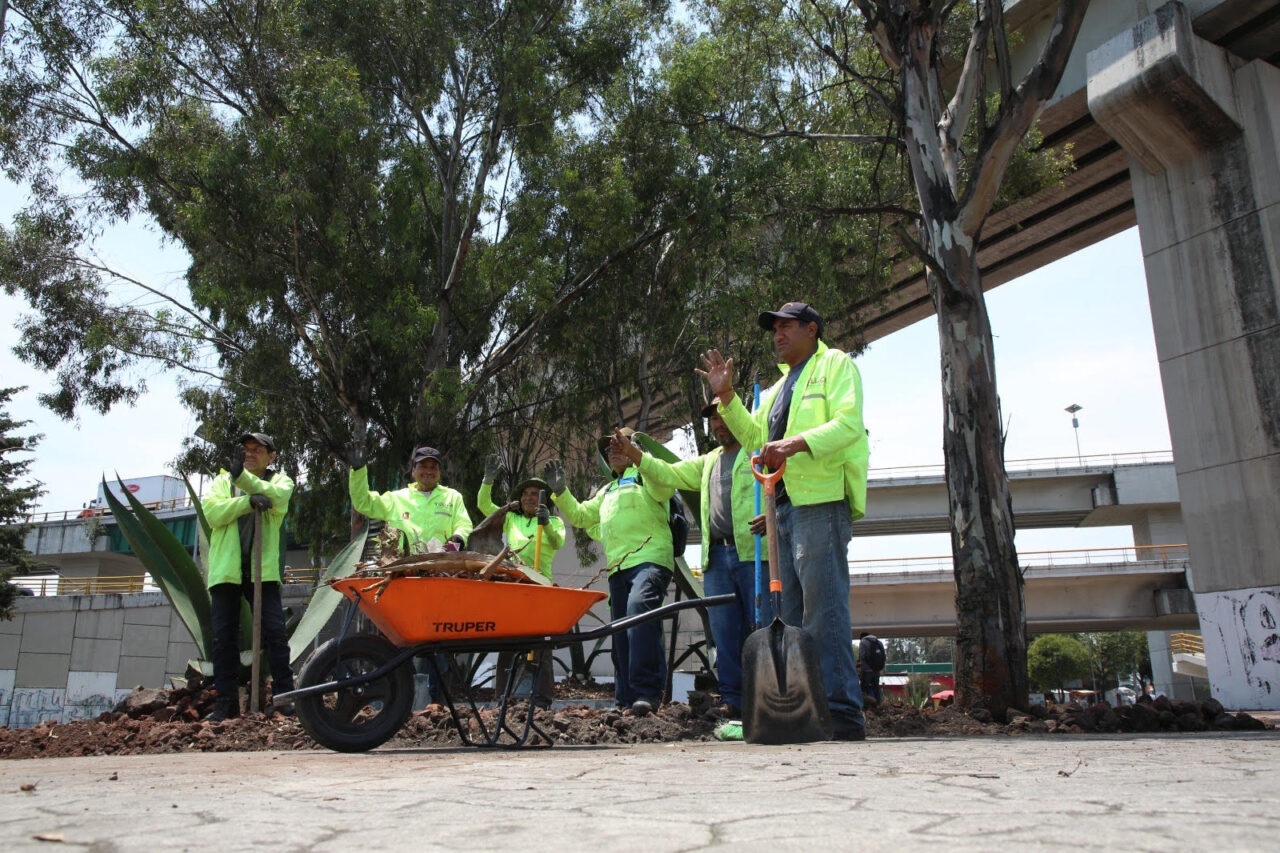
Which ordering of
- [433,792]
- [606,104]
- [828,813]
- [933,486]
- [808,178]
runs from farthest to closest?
Answer: [933,486]
[606,104]
[808,178]
[433,792]
[828,813]

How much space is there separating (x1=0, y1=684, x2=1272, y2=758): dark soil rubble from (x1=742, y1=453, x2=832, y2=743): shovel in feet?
4.02

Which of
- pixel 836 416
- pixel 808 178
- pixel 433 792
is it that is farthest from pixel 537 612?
pixel 808 178

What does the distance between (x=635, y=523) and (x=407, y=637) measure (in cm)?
208

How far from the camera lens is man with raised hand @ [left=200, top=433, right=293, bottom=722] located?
6234 millimetres

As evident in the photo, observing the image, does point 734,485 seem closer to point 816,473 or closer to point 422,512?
point 816,473

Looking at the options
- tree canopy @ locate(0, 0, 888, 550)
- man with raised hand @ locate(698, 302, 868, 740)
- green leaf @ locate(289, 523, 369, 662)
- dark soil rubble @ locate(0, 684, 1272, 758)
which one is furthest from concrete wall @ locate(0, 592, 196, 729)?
man with raised hand @ locate(698, 302, 868, 740)

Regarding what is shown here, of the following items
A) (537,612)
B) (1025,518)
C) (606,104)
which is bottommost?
(537,612)

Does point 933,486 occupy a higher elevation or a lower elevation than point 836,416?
higher

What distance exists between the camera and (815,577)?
423 centimetres

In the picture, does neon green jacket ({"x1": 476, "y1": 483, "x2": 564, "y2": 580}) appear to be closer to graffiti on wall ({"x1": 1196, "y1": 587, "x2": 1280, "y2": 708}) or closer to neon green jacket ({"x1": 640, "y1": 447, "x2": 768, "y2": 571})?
neon green jacket ({"x1": 640, "y1": 447, "x2": 768, "y2": 571})

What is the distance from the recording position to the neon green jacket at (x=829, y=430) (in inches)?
167

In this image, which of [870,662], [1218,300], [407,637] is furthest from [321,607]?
[1218,300]

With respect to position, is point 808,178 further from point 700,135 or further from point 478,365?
point 478,365

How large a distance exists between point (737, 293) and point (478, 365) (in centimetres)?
437
